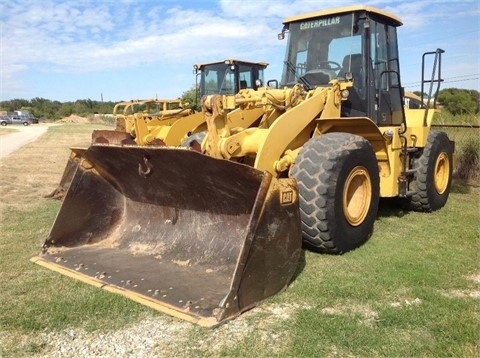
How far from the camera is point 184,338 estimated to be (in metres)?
3.23

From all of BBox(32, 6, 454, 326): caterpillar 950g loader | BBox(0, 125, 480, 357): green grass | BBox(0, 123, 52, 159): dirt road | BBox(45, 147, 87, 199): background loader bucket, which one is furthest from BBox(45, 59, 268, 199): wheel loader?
BBox(0, 123, 52, 159): dirt road

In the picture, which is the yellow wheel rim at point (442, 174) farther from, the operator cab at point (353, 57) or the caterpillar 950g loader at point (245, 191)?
the caterpillar 950g loader at point (245, 191)

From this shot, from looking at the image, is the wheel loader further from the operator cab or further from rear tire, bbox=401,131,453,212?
rear tire, bbox=401,131,453,212

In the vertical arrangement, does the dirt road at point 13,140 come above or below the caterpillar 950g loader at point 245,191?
below

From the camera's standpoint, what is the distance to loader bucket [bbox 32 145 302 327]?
3605 mm

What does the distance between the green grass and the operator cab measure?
5.64 ft

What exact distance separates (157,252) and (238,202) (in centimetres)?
101

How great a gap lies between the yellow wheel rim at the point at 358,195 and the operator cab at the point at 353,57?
1.10 metres

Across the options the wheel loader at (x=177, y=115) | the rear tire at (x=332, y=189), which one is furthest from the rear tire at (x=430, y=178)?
the wheel loader at (x=177, y=115)

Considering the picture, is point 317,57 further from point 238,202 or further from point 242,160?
point 238,202

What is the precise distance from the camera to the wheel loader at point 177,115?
10.6 metres

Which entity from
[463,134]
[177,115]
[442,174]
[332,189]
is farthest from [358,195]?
[177,115]

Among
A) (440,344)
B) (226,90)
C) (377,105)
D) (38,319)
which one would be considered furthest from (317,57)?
(226,90)

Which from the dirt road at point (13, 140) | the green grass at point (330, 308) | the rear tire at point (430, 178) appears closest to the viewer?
the green grass at point (330, 308)
